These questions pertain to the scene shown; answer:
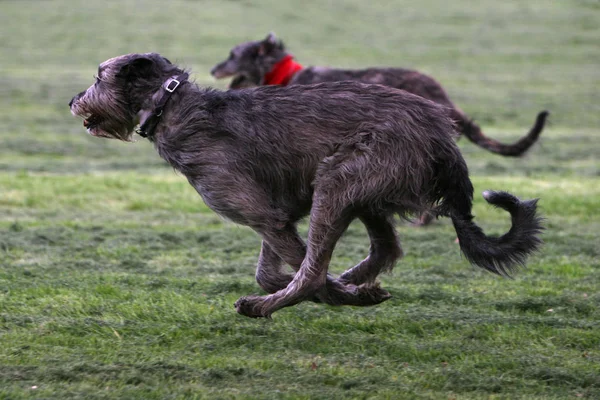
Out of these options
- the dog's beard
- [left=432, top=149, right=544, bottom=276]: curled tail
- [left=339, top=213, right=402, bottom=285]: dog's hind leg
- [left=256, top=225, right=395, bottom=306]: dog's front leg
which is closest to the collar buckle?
the dog's beard

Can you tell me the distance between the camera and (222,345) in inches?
209

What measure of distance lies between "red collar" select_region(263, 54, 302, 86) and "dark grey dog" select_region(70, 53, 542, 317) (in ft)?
18.0

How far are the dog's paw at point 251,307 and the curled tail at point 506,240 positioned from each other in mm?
1251

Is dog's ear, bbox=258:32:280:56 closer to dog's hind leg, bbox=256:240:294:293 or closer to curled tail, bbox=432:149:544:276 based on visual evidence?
dog's hind leg, bbox=256:240:294:293

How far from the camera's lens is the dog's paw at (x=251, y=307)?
5402mm

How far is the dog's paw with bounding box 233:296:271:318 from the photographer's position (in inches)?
213

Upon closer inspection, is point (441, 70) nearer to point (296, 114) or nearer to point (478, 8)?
point (478, 8)

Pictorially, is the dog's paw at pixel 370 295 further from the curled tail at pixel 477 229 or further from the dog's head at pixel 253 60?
the dog's head at pixel 253 60

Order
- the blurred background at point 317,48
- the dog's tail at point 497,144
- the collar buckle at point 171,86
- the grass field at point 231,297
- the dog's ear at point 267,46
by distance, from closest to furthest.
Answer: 1. the grass field at point 231,297
2. the collar buckle at point 171,86
3. the dog's tail at point 497,144
4. the dog's ear at point 267,46
5. the blurred background at point 317,48

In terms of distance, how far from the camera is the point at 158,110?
569 centimetres

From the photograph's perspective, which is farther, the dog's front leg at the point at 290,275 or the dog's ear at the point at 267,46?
the dog's ear at the point at 267,46

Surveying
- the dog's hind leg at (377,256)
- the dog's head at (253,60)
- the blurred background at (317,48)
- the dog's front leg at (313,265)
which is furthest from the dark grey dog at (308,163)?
the blurred background at (317,48)

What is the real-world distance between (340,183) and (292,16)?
2756 centimetres

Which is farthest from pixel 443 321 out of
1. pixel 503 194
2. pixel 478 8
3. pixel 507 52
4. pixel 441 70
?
pixel 478 8
